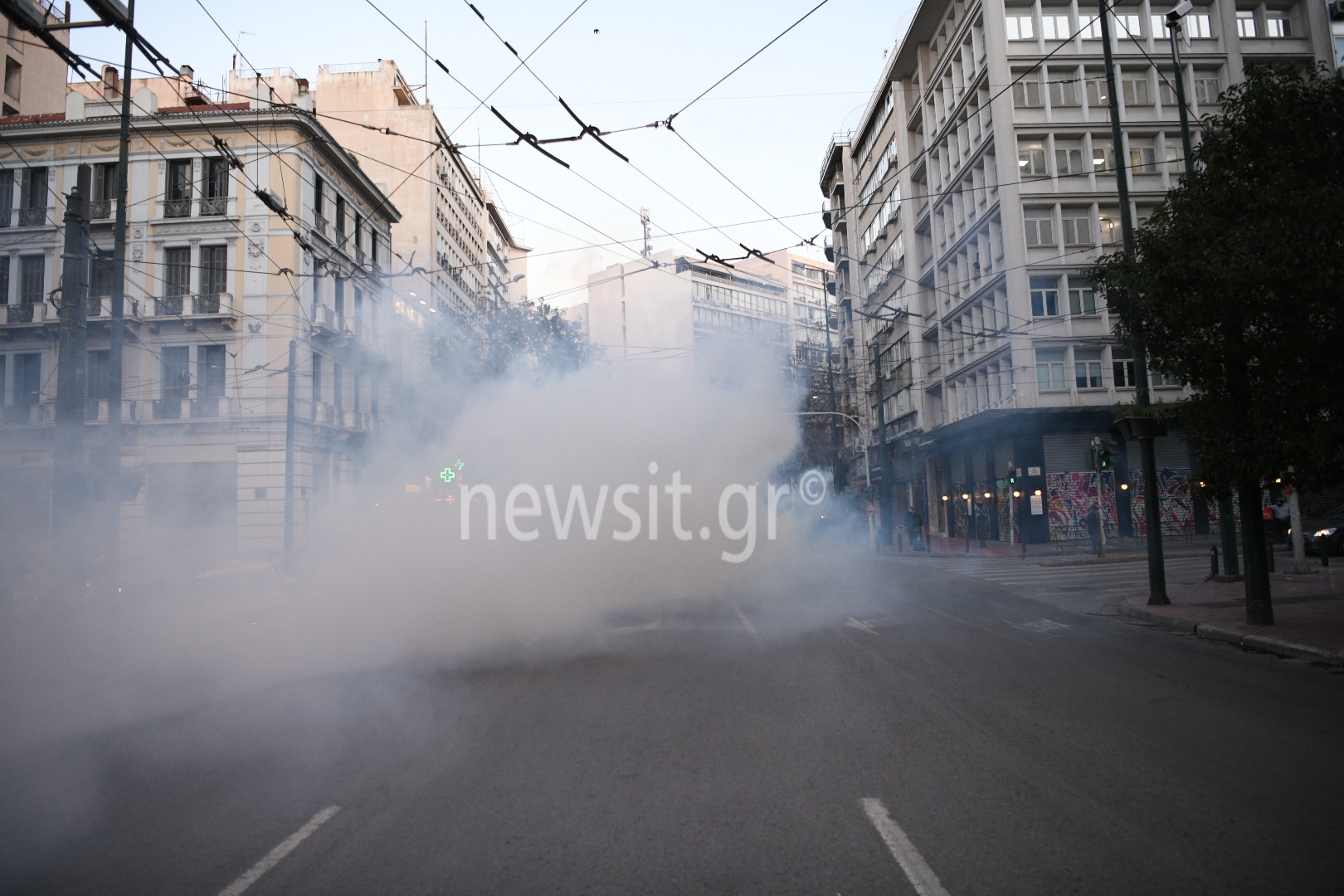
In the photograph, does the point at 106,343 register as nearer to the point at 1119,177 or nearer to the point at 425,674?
the point at 425,674

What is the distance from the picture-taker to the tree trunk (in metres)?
10.8

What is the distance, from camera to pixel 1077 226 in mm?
31906

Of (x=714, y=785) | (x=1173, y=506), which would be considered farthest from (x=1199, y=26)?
(x=714, y=785)

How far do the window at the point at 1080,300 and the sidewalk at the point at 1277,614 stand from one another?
16.1 meters

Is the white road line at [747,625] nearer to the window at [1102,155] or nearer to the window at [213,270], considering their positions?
the window at [213,270]

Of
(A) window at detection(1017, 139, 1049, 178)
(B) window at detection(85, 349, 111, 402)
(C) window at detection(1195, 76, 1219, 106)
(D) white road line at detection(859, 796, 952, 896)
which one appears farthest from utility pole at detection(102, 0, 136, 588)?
(C) window at detection(1195, 76, 1219, 106)

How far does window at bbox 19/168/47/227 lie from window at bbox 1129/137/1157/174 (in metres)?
38.0

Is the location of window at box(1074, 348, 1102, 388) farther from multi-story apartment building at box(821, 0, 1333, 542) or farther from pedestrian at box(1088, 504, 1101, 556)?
pedestrian at box(1088, 504, 1101, 556)

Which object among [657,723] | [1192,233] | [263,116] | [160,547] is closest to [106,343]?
[263,116]

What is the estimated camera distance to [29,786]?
17.3 ft

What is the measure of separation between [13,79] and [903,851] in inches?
A: 1720

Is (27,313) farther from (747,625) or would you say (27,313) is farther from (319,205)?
(747,625)

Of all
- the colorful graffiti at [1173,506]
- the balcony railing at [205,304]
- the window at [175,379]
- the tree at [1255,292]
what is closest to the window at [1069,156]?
the colorful graffiti at [1173,506]

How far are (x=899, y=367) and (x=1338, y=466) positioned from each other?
121 feet
